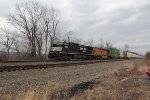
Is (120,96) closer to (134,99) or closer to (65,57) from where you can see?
(134,99)

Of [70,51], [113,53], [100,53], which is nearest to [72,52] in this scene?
[70,51]

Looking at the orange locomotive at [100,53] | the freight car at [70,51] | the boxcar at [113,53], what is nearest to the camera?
the freight car at [70,51]

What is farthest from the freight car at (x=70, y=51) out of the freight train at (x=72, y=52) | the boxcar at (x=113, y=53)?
the boxcar at (x=113, y=53)

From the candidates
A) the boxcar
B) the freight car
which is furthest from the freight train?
the boxcar

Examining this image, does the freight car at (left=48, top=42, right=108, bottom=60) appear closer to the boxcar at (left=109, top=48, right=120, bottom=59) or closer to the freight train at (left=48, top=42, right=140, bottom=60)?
the freight train at (left=48, top=42, right=140, bottom=60)

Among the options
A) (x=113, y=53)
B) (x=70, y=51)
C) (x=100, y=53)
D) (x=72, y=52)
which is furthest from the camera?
(x=113, y=53)

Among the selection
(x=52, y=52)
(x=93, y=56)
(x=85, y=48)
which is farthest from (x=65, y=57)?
(x=93, y=56)

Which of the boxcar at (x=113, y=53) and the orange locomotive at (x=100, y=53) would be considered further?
the boxcar at (x=113, y=53)

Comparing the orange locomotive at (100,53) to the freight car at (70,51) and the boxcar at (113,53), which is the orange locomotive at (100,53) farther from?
the boxcar at (113,53)

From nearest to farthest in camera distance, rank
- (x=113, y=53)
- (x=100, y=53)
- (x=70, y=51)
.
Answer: (x=70, y=51) < (x=100, y=53) < (x=113, y=53)

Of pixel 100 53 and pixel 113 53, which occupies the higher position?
pixel 113 53

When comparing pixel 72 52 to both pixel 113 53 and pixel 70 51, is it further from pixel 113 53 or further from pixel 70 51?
pixel 113 53

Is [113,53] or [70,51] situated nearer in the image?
[70,51]

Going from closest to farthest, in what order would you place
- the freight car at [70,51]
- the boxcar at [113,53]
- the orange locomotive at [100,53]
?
the freight car at [70,51] → the orange locomotive at [100,53] → the boxcar at [113,53]
